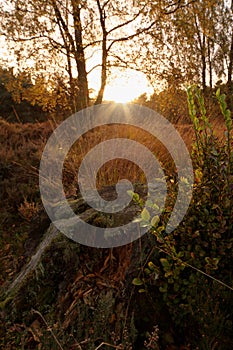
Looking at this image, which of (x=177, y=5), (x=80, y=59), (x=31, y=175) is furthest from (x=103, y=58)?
(x=31, y=175)

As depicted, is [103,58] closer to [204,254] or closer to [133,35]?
[133,35]

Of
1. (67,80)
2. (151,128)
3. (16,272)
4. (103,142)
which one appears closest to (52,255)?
(16,272)

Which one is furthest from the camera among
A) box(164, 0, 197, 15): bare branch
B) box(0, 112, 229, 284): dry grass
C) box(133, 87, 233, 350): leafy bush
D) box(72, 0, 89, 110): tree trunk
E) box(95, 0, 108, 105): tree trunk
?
box(95, 0, 108, 105): tree trunk

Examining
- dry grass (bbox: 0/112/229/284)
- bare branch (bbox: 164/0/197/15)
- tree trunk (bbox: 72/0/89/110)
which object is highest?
bare branch (bbox: 164/0/197/15)

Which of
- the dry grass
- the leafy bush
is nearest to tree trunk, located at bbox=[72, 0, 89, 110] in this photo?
the dry grass

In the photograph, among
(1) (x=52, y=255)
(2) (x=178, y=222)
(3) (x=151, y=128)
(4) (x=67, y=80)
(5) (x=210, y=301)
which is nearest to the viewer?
(5) (x=210, y=301)

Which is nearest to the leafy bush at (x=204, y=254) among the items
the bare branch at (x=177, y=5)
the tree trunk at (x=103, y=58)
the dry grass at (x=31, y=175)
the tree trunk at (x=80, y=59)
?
the dry grass at (x=31, y=175)

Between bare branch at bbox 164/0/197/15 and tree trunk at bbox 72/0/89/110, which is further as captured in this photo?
bare branch at bbox 164/0/197/15

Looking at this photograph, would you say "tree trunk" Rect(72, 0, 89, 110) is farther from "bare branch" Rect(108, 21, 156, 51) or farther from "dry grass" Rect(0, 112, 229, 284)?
"dry grass" Rect(0, 112, 229, 284)

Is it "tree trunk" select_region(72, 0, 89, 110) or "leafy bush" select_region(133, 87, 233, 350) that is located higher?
"tree trunk" select_region(72, 0, 89, 110)

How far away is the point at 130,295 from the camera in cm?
163

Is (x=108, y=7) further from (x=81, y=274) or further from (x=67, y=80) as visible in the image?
(x=81, y=274)

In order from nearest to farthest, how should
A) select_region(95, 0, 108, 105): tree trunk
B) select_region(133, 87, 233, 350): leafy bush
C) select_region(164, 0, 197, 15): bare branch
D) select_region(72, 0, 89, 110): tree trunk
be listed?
select_region(133, 87, 233, 350): leafy bush, select_region(72, 0, 89, 110): tree trunk, select_region(164, 0, 197, 15): bare branch, select_region(95, 0, 108, 105): tree trunk

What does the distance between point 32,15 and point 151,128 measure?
6.44 meters
